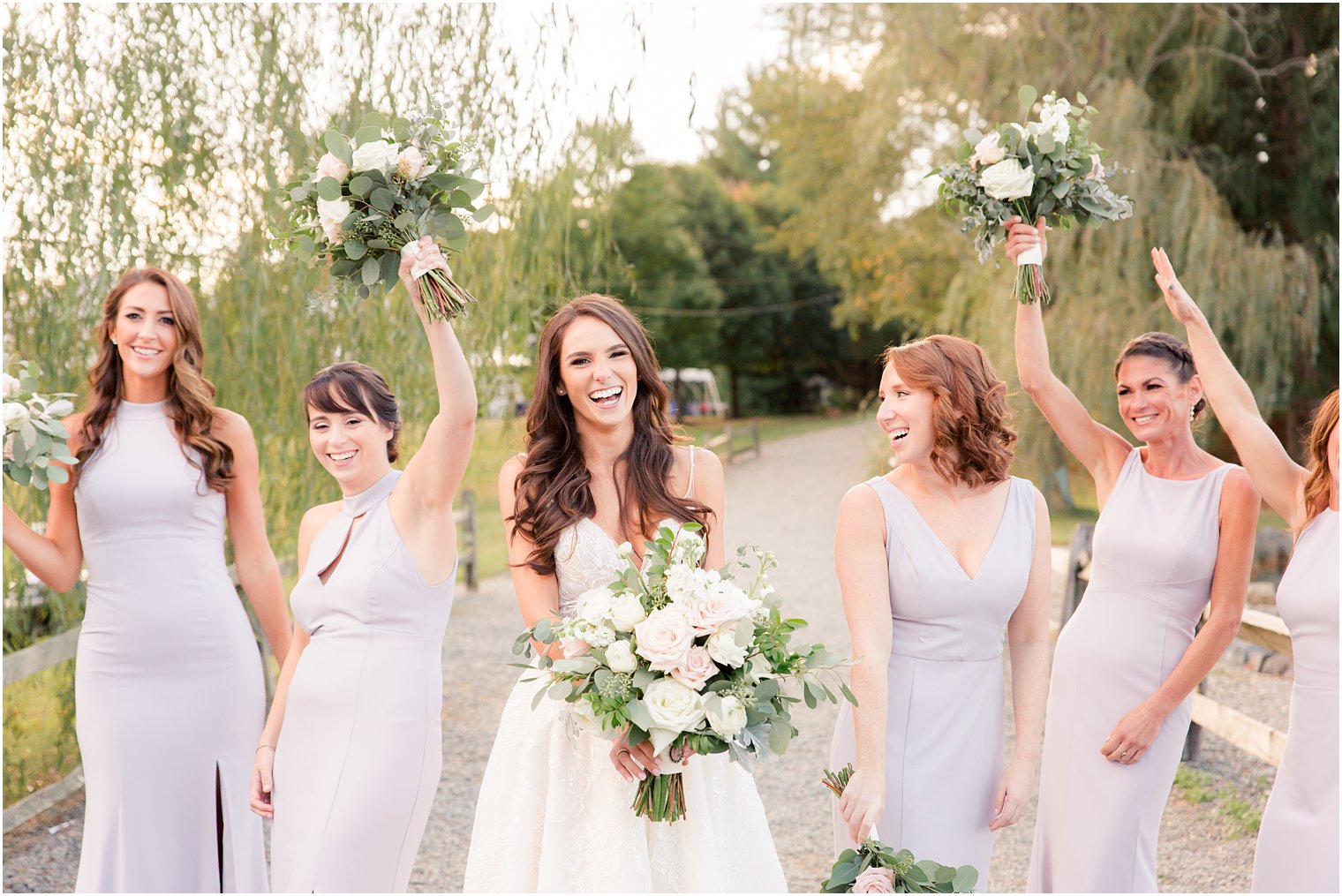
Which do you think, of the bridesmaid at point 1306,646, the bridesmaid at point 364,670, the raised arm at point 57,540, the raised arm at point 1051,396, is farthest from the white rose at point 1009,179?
the raised arm at point 57,540

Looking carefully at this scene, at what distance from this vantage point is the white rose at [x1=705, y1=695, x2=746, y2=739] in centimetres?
238

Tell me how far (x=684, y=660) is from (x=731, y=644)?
4.2 inches

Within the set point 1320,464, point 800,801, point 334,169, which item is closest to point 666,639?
point 334,169

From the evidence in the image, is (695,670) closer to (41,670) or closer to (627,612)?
(627,612)

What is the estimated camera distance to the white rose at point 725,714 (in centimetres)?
238

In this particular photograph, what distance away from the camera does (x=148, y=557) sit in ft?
12.4

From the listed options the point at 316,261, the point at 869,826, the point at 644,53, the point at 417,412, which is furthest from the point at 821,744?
the point at 316,261

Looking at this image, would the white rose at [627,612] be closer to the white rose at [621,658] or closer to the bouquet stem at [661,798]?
the white rose at [621,658]

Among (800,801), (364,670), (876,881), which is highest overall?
(364,670)

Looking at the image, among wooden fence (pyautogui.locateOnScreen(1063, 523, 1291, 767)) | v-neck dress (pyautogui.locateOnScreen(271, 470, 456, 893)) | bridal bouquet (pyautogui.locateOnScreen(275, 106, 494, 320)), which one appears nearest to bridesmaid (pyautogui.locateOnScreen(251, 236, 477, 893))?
v-neck dress (pyautogui.locateOnScreen(271, 470, 456, 893))

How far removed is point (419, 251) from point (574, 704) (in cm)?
120

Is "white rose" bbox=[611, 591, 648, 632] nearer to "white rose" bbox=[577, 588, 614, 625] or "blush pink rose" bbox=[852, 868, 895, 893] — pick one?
"white rose" bbox=[577, 588, 614, 625]

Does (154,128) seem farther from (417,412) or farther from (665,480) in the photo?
(665,480)

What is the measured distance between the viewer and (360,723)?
10.1 feet
